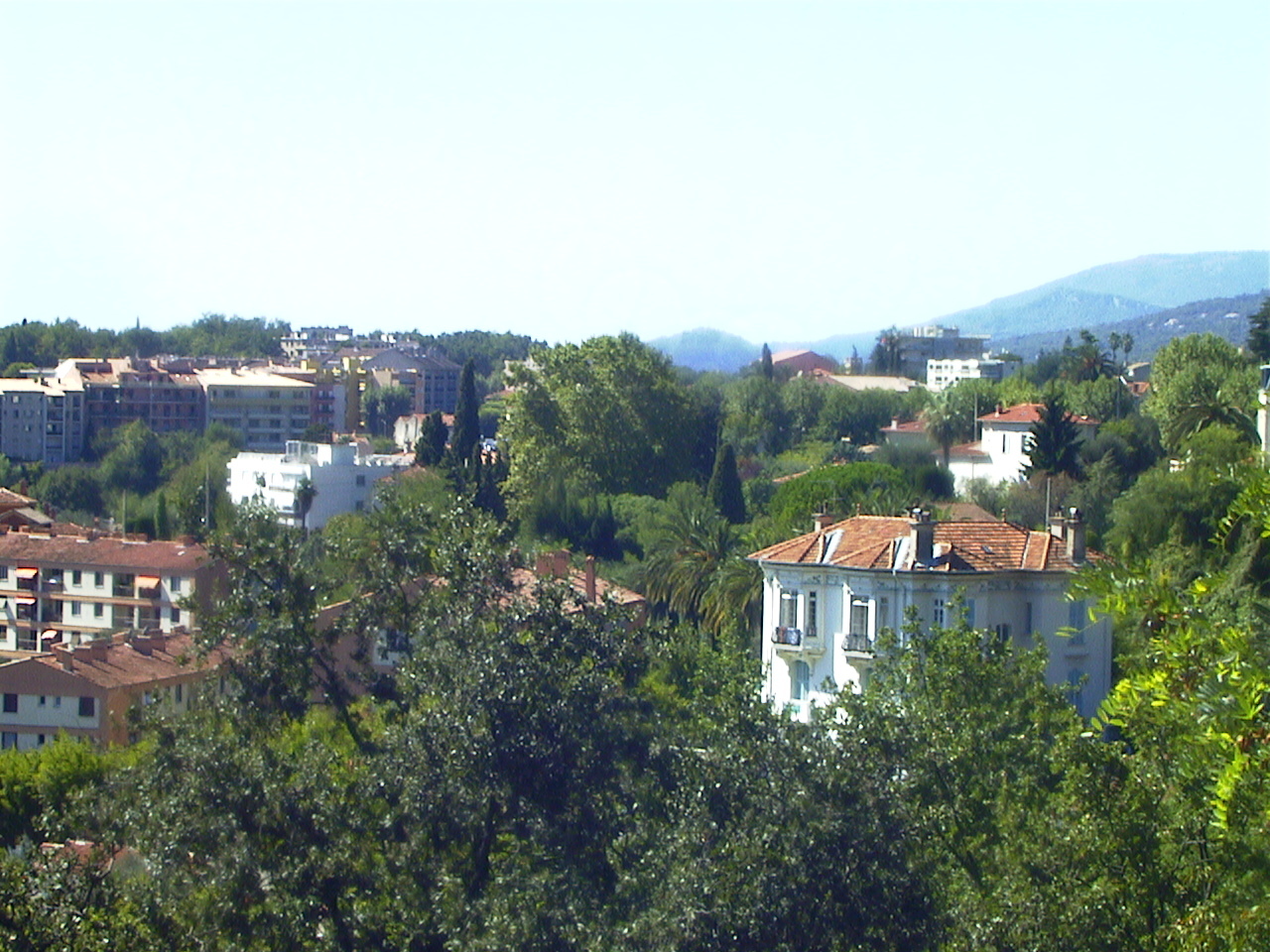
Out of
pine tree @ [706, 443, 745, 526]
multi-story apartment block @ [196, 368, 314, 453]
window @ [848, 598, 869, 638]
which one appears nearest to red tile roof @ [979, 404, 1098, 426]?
pine tree @ [706, 443, 745, 526]

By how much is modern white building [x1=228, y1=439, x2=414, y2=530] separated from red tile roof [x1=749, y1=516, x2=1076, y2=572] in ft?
114

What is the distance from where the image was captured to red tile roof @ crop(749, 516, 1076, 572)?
32.8 meters

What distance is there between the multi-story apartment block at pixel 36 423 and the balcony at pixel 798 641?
227 feet

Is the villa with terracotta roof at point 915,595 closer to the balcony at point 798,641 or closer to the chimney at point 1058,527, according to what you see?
the balcony at point 798,641

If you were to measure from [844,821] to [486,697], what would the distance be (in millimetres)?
2978

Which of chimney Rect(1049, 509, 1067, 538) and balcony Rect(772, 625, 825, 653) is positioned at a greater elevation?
chimney Rect(1049, 509, 1067, 538)

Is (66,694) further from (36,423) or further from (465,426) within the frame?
(36,423)

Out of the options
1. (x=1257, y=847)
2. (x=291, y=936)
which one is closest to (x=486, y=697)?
(x=291, y=936)

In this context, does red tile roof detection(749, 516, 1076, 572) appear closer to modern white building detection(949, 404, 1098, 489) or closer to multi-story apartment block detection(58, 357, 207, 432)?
modern white building detection(949, 404, 1098, 489)

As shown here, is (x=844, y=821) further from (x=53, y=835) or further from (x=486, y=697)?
(x=53, y=835)

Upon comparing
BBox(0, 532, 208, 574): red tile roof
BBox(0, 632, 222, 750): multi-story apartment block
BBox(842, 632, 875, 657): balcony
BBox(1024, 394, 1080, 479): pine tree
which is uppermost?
BBox(1024, 394, 1080, 479): pine tree

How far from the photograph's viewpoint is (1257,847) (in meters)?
11.9

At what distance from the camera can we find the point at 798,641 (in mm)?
33969

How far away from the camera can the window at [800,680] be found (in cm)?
3381
